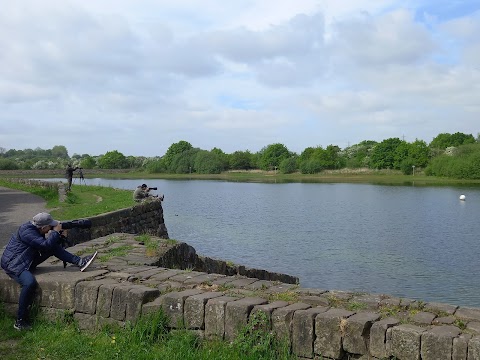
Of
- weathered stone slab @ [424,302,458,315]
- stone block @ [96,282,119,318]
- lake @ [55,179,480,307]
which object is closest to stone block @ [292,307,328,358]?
weathered stone slab @ [424,302,458,315]

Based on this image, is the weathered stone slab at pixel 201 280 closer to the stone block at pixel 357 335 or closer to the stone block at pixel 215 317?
the stone block at pixel 215 317

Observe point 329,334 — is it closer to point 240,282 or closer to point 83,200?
point 240,282

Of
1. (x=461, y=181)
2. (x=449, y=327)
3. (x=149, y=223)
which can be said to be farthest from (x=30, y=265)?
(x=461, y=181)

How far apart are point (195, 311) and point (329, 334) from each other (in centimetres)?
161

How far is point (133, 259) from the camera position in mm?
8625

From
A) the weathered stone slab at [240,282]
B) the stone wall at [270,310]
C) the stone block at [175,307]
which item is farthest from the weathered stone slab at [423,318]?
the stone block at [175,307]

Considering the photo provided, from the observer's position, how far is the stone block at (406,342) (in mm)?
4633

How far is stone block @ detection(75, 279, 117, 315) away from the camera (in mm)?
6412

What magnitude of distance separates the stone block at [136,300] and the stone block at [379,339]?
107 inches

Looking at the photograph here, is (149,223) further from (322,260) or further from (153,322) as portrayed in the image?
(153,322)

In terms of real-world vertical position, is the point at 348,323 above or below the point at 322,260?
above

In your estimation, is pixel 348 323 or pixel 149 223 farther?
pixel 149 223

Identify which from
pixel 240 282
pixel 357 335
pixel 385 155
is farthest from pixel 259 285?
pixel 385 155

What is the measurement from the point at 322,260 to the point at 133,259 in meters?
13.8
